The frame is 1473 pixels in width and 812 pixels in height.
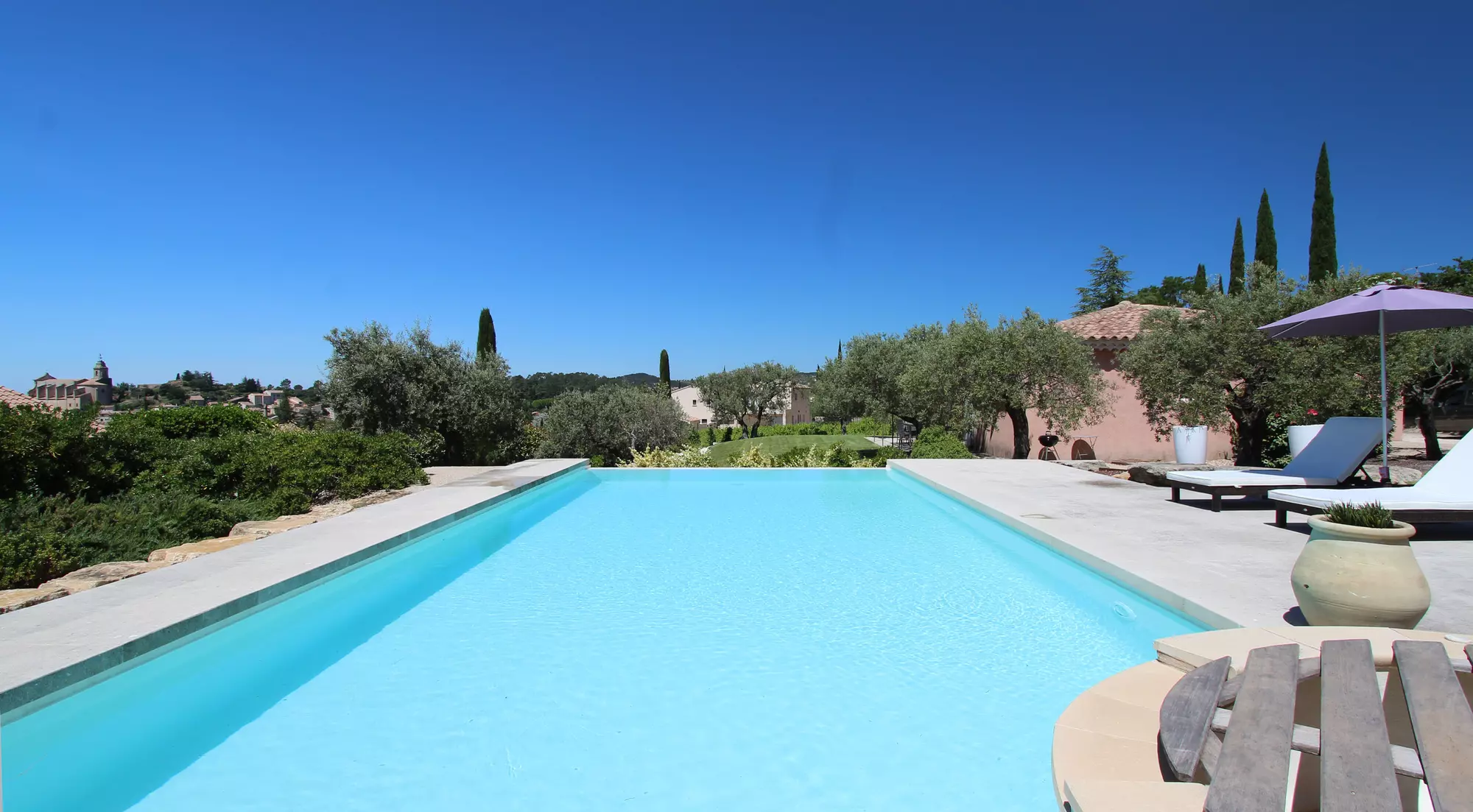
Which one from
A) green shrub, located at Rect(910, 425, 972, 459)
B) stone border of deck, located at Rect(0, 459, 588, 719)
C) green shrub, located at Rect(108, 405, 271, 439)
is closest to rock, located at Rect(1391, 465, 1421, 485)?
green shrub, located at Rect(910, 425, 972, 459)

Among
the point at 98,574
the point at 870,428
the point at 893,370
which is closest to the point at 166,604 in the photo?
the point at 98,574

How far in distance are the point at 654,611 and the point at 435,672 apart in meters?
1.53

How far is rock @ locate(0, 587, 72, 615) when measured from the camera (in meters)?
4.09

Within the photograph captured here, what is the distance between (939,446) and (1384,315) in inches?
277

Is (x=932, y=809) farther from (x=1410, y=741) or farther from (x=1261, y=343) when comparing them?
(x=1261, y=343)

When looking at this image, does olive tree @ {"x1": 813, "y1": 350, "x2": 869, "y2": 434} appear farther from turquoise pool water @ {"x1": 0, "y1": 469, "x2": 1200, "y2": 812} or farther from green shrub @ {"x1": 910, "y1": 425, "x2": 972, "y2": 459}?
turquoise pool water @ {"x1": 0, "y1": 469, "x2": 1200, "y2": 812}

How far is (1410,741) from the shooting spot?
2039 millimetres

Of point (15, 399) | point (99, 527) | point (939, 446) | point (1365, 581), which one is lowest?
point (99, 527)

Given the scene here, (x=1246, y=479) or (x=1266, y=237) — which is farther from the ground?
(x=1266, y=237)

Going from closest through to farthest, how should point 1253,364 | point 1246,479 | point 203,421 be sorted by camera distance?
point 1246,479 → point 1253,364 → point 203,421

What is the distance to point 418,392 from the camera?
531 inches

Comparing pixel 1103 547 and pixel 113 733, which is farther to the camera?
pixel 1103 547

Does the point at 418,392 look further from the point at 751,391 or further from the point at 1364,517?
the point at 751,391

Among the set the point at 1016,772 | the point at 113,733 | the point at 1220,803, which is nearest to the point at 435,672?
the point at 113,733
